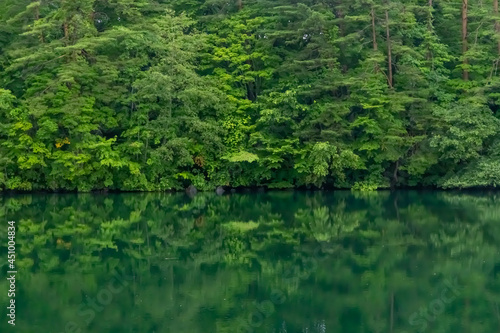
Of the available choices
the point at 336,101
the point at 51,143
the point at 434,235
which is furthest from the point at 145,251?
the point at 336,101

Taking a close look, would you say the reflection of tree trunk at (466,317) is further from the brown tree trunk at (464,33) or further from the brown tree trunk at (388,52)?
the brown tree trunk at (464,33)

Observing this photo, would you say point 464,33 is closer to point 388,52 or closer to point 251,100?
point 388,52

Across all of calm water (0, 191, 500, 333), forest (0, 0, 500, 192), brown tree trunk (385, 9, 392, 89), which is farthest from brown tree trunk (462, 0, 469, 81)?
calm water (0, 191, 500, 333)

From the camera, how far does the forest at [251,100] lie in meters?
25.3

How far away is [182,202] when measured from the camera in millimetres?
23438

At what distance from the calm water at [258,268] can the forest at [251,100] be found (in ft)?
13.8

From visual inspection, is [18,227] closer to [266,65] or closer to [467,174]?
[266,65]

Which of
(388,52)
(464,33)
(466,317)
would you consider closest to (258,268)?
(466,317)

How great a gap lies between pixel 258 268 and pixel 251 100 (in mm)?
17145

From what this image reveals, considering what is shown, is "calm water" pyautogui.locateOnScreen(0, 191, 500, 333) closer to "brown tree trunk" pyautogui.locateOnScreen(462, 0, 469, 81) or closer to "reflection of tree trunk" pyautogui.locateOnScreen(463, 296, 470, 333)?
"reflection of tree trunk" pyautogui.locateOnScreen(463, 296, 470, 333)

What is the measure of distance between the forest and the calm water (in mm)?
4193

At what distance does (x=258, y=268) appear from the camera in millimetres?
12578

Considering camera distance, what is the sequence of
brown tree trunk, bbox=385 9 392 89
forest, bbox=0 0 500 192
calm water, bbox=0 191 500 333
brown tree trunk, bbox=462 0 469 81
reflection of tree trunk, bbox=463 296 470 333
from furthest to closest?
Result: 1. brown tree trunk, bbox=462 0 469 81
2. brown tree trunk, bbox=385 9 392 89
3. forest, bbox=0 0 500 192
4. calm water, bbox=0 191 500 333
5. reflection of tree trunk, bbox=463 296 470 333

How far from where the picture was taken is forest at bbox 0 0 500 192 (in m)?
25.3
